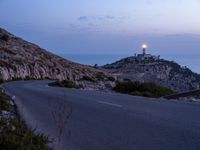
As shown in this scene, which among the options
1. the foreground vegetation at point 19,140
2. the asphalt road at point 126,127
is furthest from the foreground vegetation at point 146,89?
the foreground vegetation at point 19,140

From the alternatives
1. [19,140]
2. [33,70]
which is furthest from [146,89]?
[33,70]

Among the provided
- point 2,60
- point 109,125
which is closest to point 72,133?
point 109,125

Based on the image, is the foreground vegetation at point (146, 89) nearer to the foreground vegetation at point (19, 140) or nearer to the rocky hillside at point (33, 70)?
the foreground vegetation at point (19, 140)

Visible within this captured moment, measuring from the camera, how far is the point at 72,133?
36.5ft

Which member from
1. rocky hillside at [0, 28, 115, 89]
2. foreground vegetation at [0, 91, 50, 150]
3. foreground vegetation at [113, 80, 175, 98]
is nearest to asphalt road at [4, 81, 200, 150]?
foreground vegetation at [0, 91, 50, 150]

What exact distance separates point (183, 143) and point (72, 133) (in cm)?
307

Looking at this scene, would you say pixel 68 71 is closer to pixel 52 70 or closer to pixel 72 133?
pixel 52 70

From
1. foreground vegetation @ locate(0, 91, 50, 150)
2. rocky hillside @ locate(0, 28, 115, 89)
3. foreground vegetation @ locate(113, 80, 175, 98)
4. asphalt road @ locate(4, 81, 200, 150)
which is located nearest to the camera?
foreground vegetation @ locate(0, 91, 50, 150)

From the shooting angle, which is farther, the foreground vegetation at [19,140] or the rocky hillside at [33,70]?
the rocky hillside at [33,70]

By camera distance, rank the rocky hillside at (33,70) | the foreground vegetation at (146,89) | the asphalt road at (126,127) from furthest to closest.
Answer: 1. the rocky hillside at (33,70)
2. the foreground vegetation at (146,89)
3. the asphalt road at (126,127)

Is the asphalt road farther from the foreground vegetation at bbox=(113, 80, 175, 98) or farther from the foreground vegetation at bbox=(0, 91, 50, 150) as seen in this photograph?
the foreground vegetation at bbox=(113, 80, 175, 98)

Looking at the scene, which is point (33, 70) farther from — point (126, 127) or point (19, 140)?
point (19, 140)

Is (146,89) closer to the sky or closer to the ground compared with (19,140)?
closer to the sky

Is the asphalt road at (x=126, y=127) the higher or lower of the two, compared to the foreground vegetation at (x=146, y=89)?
lower
